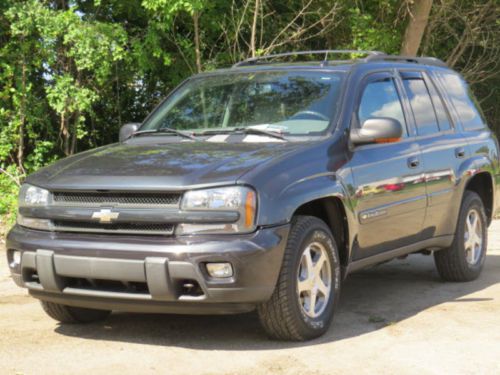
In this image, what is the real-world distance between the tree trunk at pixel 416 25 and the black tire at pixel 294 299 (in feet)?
32.8

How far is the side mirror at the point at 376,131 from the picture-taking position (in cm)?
652

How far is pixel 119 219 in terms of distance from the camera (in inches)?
224

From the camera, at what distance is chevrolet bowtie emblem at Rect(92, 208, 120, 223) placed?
5691mm

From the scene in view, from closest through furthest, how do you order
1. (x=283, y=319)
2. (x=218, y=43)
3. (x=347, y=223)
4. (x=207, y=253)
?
(x=207, y=253) < (x=283, y=319) < (x=347, y=223) < (x=218, y=43)

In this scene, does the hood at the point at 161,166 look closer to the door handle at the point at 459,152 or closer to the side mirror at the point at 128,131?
the side mirror at the point at 128,131

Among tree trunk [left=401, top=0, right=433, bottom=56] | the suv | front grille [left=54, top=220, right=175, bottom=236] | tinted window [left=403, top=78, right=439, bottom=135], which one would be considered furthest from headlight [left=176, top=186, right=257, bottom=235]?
tree trunk [left=401, top=0, right=433, bottom=56]

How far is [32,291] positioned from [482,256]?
421cm

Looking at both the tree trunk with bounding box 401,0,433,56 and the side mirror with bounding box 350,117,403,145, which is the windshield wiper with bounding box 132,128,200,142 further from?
the tree trunk with bounding box 401,0,433,56

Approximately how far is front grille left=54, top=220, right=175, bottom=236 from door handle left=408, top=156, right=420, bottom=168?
229 cm

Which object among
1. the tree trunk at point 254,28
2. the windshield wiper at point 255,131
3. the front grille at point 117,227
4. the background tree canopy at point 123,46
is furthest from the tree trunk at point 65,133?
the front grille at point 117,227

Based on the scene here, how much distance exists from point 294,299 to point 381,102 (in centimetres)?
199

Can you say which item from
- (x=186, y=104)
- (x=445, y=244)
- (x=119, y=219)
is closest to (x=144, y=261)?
(x=119, y=219)

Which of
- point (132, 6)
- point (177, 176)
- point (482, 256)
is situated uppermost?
point (132, 6)

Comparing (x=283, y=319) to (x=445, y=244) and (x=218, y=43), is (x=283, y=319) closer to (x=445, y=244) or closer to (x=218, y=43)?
(x=445, y=244)
